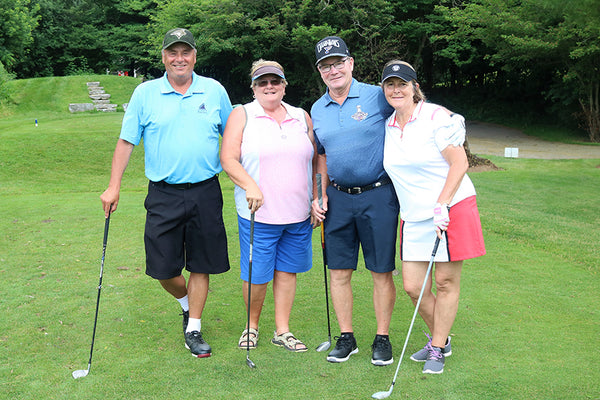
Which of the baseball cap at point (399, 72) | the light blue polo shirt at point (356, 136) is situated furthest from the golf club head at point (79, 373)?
the baseball cap at point (399, 72)

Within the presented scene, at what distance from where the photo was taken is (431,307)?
3.71 meters

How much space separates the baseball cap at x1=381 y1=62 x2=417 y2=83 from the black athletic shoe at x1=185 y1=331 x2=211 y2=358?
6.66ft

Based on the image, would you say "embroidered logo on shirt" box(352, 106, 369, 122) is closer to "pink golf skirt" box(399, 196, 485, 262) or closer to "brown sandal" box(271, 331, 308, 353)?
"pink golf skirt" box(399, 196, 485, 262)

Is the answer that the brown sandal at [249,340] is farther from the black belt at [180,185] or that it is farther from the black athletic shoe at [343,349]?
the black belt at [180,185]

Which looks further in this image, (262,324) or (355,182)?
(262,324)

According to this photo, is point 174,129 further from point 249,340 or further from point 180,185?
point 249,340

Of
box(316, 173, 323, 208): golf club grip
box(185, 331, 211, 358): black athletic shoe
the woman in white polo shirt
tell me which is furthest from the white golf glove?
box(185, 331, 211, 358): black athletic shoe

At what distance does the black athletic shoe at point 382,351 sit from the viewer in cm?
357

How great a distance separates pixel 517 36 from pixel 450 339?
1983 centimetres

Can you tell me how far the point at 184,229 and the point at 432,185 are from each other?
165 centimetres

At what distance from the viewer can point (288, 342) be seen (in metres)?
3.83

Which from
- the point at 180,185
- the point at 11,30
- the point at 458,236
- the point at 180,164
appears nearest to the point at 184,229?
the point at 180,185

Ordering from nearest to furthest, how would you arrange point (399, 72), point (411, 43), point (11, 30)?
point (399, 72) → point (11, 30) → point (411, 43)

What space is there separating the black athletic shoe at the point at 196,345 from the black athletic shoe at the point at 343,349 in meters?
0.79
